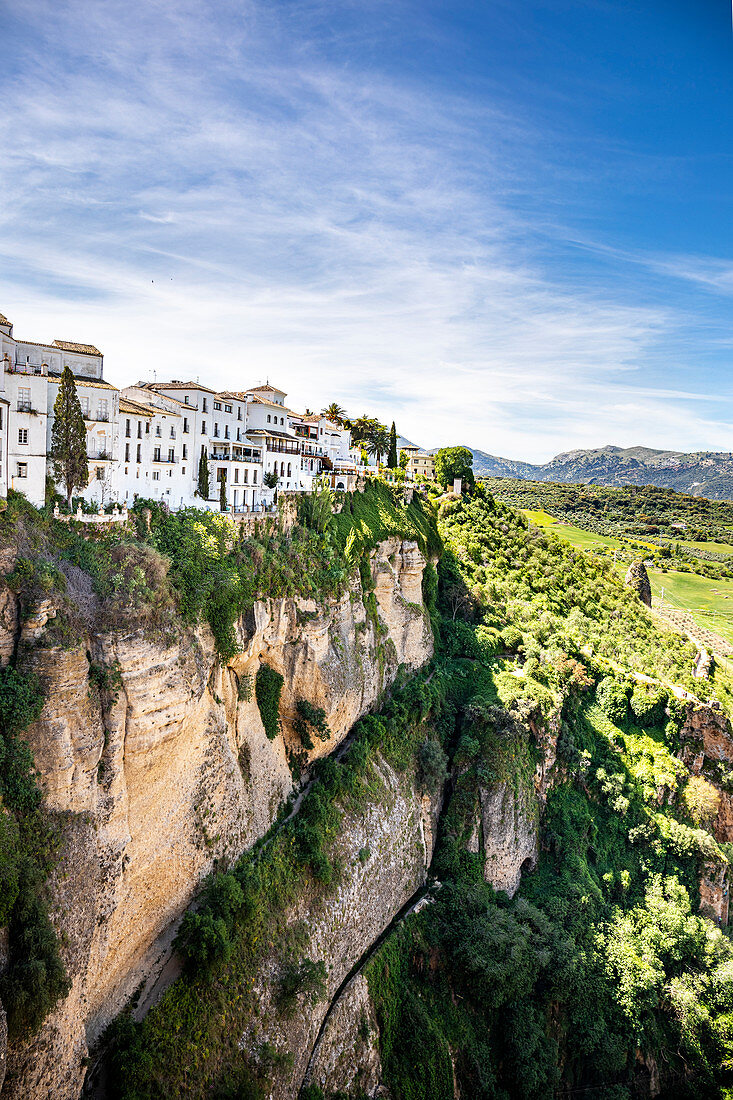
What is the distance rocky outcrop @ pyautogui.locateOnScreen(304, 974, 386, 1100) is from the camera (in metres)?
23.9

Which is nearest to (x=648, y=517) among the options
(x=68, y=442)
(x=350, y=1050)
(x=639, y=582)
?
(x=639, y=582)

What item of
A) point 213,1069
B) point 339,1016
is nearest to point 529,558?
point 339,1016

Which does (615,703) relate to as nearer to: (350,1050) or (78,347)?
(350,1050)

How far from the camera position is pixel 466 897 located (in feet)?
107

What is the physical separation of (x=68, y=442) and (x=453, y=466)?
4591 centimetres

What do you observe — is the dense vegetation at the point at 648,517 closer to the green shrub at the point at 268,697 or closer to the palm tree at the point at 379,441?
the palm tree at the point at 379,441

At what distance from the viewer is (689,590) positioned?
8906cm

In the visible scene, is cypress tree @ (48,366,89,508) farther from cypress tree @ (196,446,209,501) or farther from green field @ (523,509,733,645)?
green field @ (523,509,733,645)

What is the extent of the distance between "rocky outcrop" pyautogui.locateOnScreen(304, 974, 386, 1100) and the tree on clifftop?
46.4 m

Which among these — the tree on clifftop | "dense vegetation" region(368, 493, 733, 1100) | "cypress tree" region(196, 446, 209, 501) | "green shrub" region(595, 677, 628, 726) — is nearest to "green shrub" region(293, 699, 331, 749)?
"dense vegetation" region(368, 493, 733, 1100)

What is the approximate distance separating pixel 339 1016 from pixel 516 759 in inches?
683

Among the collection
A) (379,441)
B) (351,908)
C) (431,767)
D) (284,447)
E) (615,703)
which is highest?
(379,441)

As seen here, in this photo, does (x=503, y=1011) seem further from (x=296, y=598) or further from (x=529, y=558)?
(x=529, y=558)

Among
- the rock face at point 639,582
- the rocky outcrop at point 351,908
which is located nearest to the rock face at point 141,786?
the rocky outcrop at point 351,908
